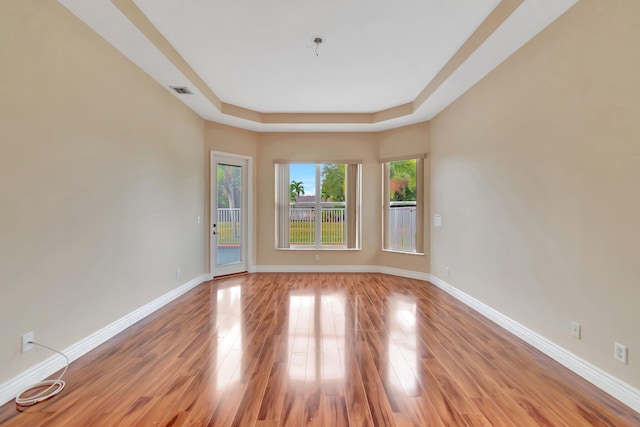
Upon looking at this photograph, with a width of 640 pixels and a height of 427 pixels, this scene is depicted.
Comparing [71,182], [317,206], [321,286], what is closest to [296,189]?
[317,206]

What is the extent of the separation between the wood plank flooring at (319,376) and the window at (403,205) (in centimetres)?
199

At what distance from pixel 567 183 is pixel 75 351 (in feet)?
13.8

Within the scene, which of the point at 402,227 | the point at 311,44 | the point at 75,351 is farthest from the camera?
the point at 402,227

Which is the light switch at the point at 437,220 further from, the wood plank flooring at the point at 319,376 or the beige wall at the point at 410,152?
the wood plank flooring at the point at 319,376

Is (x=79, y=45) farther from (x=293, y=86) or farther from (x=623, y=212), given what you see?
(x=623, y=212)

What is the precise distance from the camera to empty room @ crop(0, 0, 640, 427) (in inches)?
71.7

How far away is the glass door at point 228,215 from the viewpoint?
5.09 metres

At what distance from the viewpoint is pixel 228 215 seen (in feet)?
17.4

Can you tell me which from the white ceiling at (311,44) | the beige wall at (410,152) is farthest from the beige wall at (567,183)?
the beige wall at (410,152)

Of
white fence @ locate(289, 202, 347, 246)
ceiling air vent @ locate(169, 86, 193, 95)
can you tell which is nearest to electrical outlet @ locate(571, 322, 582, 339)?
white fence @ locate(289, 202, 347, 246)

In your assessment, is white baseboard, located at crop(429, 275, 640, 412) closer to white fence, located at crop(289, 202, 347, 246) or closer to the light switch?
the light switch

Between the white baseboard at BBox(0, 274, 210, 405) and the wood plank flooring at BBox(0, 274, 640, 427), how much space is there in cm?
8

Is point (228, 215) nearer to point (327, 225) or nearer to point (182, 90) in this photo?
point (327, 225)

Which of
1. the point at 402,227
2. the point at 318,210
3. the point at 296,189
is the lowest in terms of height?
the point at 402,227
